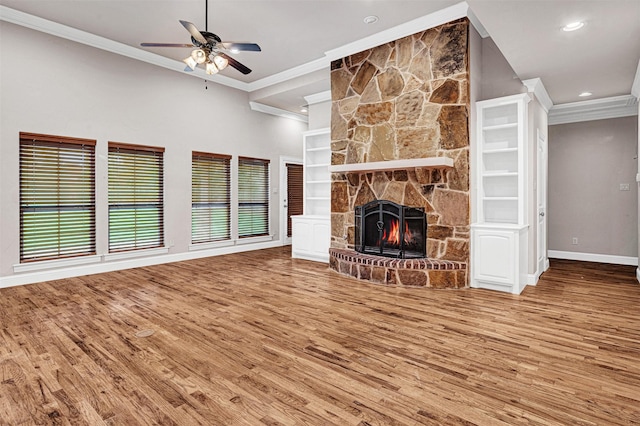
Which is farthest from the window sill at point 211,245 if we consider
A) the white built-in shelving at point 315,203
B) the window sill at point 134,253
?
the white built-in shelving at point 315,203

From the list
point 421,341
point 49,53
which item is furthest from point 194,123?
point 421,341

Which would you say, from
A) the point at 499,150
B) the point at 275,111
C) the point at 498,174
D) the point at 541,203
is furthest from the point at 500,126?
the point at 275,111

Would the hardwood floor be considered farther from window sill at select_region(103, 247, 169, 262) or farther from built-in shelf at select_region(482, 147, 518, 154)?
built-in shelf at select_region(482, 147, 518, 154)

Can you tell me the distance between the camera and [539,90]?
4887 millimetres

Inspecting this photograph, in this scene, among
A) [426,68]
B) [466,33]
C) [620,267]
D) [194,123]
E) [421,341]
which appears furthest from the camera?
[194,123]

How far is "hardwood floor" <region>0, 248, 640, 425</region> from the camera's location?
1951mm

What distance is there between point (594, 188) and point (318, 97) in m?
5.28

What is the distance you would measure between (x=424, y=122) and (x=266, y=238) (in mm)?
4601

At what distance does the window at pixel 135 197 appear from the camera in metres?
5.63

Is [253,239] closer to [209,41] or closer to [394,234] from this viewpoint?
[394,234]

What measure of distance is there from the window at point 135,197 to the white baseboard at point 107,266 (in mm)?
236

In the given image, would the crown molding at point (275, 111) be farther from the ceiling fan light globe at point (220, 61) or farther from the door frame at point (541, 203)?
the door frame at point (541, 203)

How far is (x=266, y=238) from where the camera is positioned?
319 inches

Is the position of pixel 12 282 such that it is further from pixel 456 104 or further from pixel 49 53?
pixel 456 104
